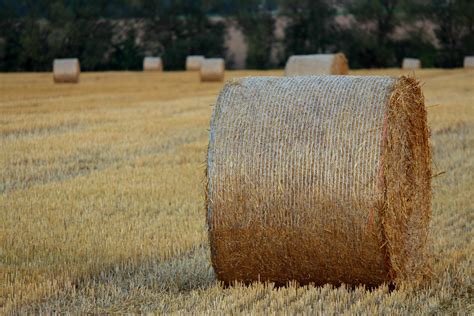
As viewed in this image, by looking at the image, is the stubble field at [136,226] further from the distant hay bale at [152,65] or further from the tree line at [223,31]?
the tree line at [223,31]

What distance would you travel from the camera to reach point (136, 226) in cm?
754

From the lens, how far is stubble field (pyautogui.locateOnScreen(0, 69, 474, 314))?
535 centimetres

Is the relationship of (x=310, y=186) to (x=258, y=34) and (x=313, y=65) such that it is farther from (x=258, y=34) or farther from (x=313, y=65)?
(x=258, y=34)

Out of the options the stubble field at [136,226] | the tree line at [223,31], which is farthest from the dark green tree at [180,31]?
the stubble field at [136,226]

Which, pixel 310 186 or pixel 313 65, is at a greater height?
pixel 310 186

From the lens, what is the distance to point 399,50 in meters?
45.3

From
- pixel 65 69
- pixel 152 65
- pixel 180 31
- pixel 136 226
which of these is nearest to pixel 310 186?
pixel 136 226

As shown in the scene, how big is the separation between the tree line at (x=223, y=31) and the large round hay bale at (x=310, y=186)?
38375 millimetres

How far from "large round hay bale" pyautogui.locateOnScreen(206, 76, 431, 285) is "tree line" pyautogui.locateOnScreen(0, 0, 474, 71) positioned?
126ft

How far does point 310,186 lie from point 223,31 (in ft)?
140

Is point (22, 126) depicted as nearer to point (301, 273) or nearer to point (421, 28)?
point (301, 273)

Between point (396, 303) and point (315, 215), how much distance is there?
69 centimetres

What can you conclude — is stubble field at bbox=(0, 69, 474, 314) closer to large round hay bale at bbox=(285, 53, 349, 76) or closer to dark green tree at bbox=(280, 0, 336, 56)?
large round hay bale at bbox=(285, 53, 349, 76)

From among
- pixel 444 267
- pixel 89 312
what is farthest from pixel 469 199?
pixel 89 312
